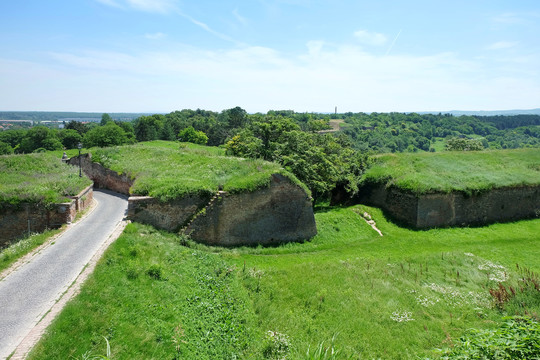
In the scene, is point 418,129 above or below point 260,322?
above

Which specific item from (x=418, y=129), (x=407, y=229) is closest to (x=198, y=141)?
(x=407, y=229)

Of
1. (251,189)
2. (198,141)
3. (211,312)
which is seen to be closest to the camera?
(211,312)

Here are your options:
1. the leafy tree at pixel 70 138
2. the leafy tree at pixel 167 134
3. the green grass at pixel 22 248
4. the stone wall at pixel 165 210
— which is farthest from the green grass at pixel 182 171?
the leafy tree at pixel 70 138

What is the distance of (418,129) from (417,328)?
413ft

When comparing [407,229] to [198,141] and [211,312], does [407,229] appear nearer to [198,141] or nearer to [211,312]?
[211,312]

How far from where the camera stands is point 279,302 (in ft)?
38.4

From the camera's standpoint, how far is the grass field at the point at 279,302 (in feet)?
26.3

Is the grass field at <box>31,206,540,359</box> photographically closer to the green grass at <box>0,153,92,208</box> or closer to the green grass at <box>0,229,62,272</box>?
the green grass at <box>0,229,62,272</box>

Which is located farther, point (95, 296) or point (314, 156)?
point (314, 156)

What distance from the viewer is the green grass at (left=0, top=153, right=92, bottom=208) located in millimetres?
13656

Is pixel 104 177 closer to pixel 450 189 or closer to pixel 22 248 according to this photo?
pixel 22 248

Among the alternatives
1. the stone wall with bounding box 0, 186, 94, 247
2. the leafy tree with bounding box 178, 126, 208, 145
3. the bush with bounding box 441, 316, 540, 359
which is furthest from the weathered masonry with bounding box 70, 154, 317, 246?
the leafy tree with bounding box 178, 126, 208, 145

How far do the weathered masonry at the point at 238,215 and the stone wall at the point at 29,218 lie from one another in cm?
275

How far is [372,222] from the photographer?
2208 centimetres
